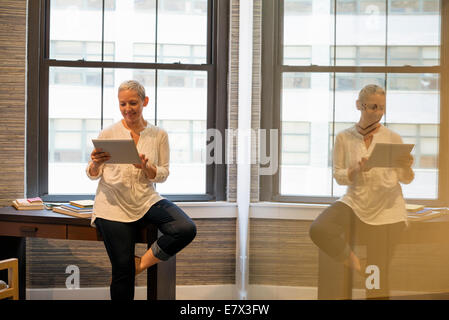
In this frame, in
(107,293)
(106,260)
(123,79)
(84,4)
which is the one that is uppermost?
(84,4)

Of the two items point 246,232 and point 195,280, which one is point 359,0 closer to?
point 246,232

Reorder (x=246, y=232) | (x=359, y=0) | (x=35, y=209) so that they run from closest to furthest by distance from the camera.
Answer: (x=359, y=0) → (x=35, y=209) → (x=246, y=232)

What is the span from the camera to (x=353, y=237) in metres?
1.11

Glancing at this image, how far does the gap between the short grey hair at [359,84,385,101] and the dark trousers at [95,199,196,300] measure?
4.65 ft

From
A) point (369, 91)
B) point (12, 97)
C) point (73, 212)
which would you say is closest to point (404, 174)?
point (369, 91)

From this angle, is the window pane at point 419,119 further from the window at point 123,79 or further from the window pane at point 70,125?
the window pane at point 70,125

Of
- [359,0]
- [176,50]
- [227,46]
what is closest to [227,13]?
[227,46]

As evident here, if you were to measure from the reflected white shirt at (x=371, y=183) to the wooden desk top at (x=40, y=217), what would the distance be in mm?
1726

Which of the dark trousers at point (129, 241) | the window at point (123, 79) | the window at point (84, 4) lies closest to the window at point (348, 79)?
the dark trousers at point (129, 241)

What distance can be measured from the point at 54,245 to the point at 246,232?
1.24m

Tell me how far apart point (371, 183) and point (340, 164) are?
0.50 ft

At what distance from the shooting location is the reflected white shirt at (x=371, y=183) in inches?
37.5

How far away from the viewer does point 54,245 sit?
312 cm

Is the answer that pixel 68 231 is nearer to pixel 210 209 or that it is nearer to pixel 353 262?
pixel 210 209
